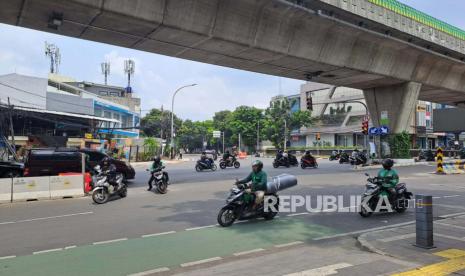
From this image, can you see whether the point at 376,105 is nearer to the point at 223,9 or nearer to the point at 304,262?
the point at 223,9

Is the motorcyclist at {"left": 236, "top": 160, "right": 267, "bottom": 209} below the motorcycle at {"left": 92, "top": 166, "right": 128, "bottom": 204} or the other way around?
the other way around

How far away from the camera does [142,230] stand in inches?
328

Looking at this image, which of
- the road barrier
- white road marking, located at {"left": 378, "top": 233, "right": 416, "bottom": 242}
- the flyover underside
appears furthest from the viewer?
the flyover underside

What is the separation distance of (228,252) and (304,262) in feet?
4.40

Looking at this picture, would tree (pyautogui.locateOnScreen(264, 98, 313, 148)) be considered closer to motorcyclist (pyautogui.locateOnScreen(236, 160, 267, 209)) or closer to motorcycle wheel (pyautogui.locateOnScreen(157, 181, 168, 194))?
motorcycle wheel (pyautogui.locateOnScreen(157, 181, 168, 194))

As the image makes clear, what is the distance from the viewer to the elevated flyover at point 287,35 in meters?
14.5

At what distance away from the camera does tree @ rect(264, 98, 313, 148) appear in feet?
235

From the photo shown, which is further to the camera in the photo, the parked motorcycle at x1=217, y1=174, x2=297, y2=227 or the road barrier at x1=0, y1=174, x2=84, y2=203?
the road barrier at x1=0, y1=174, x2=84, y2=203

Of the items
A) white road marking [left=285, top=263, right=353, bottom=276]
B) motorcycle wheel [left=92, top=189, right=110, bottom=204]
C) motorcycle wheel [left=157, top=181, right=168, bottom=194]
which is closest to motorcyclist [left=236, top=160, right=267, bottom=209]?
white road marking [left=285, top=263, right=353, bottom=276]

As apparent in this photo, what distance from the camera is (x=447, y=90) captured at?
Result: 1228 inches

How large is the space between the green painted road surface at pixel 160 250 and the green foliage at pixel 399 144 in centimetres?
2340

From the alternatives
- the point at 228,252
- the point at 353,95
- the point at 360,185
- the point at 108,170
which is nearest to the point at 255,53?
the point at 360,185

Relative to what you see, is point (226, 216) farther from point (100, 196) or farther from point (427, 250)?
point (100, 196)

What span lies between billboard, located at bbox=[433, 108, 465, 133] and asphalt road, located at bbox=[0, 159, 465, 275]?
136 ft
